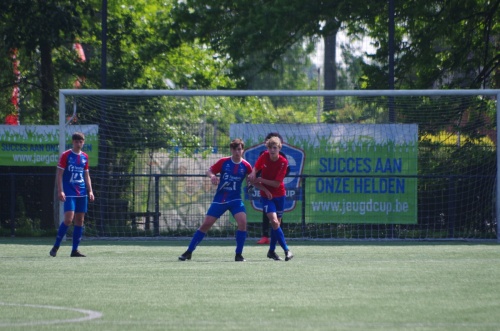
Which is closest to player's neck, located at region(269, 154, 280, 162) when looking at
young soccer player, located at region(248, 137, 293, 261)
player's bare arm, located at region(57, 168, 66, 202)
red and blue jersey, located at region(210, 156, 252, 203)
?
young soccer player, located at region(248, 137, 293, 261)

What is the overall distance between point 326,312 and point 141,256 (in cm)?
716

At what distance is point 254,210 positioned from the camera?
19375mm

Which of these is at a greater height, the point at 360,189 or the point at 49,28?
the point at 49,28

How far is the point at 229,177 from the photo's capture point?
13.5 meters

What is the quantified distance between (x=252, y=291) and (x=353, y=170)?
32.8 ft

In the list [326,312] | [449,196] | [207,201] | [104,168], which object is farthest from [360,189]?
[326,312]

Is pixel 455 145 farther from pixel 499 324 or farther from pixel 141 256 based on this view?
pixel 499 324

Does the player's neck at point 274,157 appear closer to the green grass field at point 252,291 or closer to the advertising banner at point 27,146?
the green grass field at point 252,291

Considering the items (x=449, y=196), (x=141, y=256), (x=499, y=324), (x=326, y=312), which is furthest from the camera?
(x=449, y=196)

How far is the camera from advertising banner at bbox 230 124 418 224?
62.7 feet

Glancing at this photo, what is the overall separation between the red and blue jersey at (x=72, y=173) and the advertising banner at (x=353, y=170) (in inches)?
205

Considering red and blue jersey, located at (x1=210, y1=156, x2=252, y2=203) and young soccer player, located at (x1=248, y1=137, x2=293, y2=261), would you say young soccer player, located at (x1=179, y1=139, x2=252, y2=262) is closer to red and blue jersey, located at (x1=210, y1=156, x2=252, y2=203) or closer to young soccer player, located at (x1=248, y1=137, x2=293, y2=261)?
red and blue jersey, located at (x1=210, y1=156, x2=252, y2=203)

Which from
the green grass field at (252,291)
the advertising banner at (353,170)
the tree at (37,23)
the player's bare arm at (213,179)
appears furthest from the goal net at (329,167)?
the player's bare arm at (213,179)

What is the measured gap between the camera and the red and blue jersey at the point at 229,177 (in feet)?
44.2
